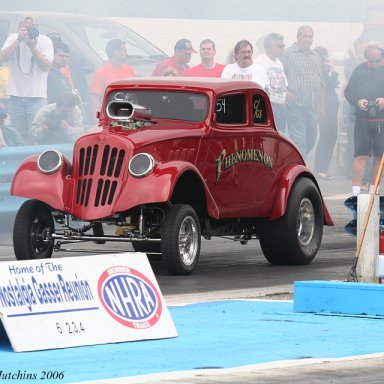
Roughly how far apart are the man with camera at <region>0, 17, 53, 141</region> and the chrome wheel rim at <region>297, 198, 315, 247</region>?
18.5ft

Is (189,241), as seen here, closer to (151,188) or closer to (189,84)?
(151,188)

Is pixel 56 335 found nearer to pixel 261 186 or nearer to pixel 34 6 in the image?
pixel 261 186

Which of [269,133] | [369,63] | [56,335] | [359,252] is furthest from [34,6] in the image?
[56,335]

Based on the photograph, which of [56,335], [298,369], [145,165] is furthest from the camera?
[145,165]

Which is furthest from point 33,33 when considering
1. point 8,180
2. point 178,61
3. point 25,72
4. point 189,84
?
point 189,84

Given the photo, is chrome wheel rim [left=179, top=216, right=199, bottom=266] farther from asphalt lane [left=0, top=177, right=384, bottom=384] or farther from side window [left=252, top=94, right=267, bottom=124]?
side window [left=252, top=94, right=267, bottom=124]

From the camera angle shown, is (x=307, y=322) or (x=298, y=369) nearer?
(x=298, y=369)

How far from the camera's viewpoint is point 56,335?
9516mm

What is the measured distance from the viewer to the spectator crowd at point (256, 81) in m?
20.8

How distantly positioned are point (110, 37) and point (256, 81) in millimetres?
2189

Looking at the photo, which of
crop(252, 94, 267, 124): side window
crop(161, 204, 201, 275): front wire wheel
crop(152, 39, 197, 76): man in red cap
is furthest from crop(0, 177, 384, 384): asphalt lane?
crop(152, 39, 197, 76): man in red cap

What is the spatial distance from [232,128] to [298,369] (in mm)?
6651

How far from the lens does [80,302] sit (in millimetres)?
9797

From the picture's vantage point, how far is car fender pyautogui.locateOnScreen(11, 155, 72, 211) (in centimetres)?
1427
